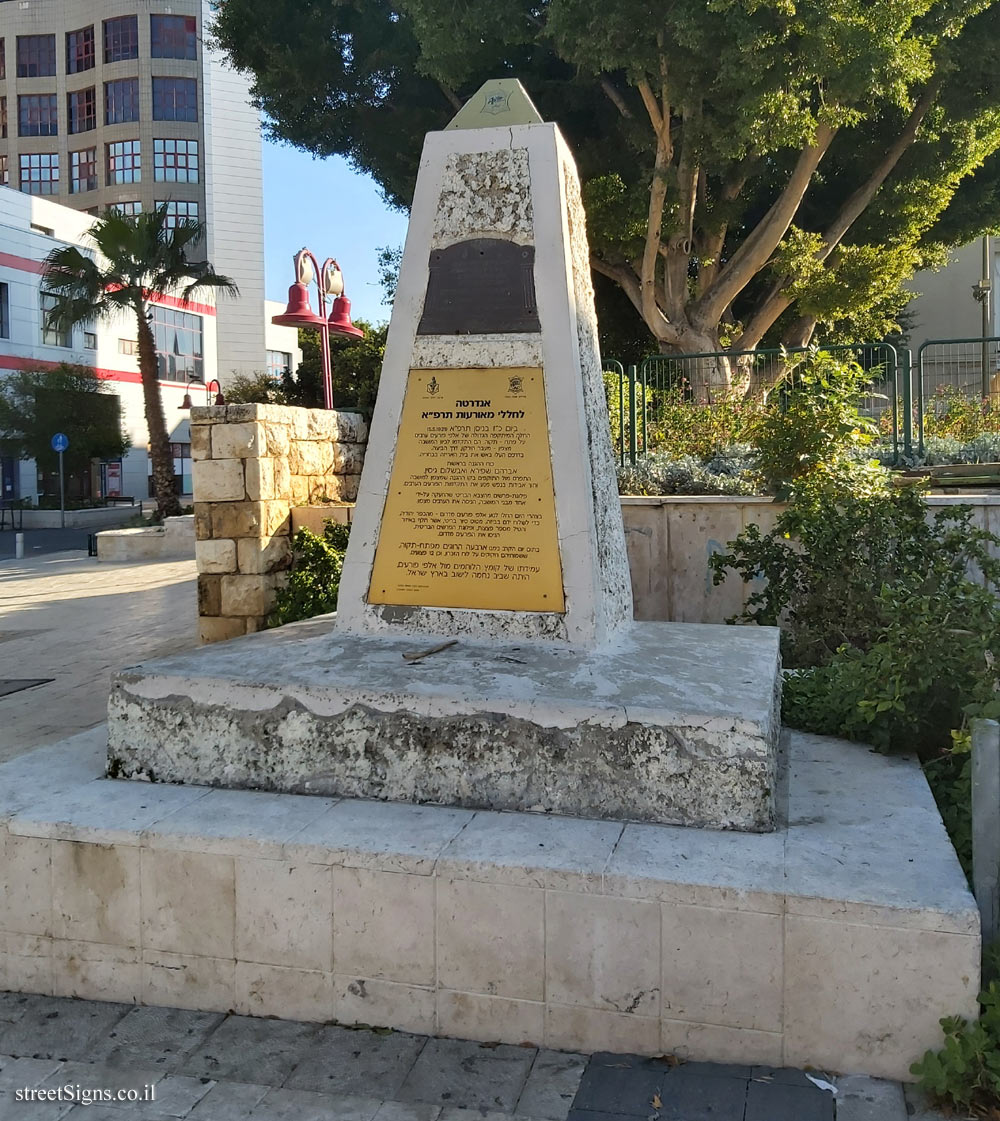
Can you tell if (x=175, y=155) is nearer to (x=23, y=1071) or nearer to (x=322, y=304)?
(x=322, y=304)

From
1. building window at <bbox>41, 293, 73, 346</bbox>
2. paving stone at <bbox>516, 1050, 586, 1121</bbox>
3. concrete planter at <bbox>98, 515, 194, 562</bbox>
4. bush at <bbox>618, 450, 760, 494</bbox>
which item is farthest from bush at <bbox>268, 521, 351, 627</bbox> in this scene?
building window at <bbox>41, 293, 73, 346</bbox>

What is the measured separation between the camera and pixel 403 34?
16.1m

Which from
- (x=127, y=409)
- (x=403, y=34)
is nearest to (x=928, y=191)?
(x=403, y=34)

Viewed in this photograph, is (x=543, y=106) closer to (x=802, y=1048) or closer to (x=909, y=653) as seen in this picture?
(x=909, y=653)

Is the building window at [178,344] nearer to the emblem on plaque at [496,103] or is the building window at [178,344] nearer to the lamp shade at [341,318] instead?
the lamp shade at [341,318]

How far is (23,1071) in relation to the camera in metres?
2.67

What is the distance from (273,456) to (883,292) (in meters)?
13.5

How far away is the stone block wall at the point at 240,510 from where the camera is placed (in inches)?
297

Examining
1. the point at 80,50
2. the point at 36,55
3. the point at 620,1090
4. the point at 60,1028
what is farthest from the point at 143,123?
the point at 620,1090

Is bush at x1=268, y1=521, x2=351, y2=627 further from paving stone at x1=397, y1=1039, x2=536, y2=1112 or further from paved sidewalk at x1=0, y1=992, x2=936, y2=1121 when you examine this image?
paving stone at x1=397, y1=1039, x2=536, y2=1112

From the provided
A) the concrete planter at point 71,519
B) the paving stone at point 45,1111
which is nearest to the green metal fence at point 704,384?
the paving stone at point 45,1111

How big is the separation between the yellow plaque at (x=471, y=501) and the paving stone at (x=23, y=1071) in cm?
209

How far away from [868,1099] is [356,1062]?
1.32 meters

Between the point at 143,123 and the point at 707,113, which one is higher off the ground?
the point at 143,123
